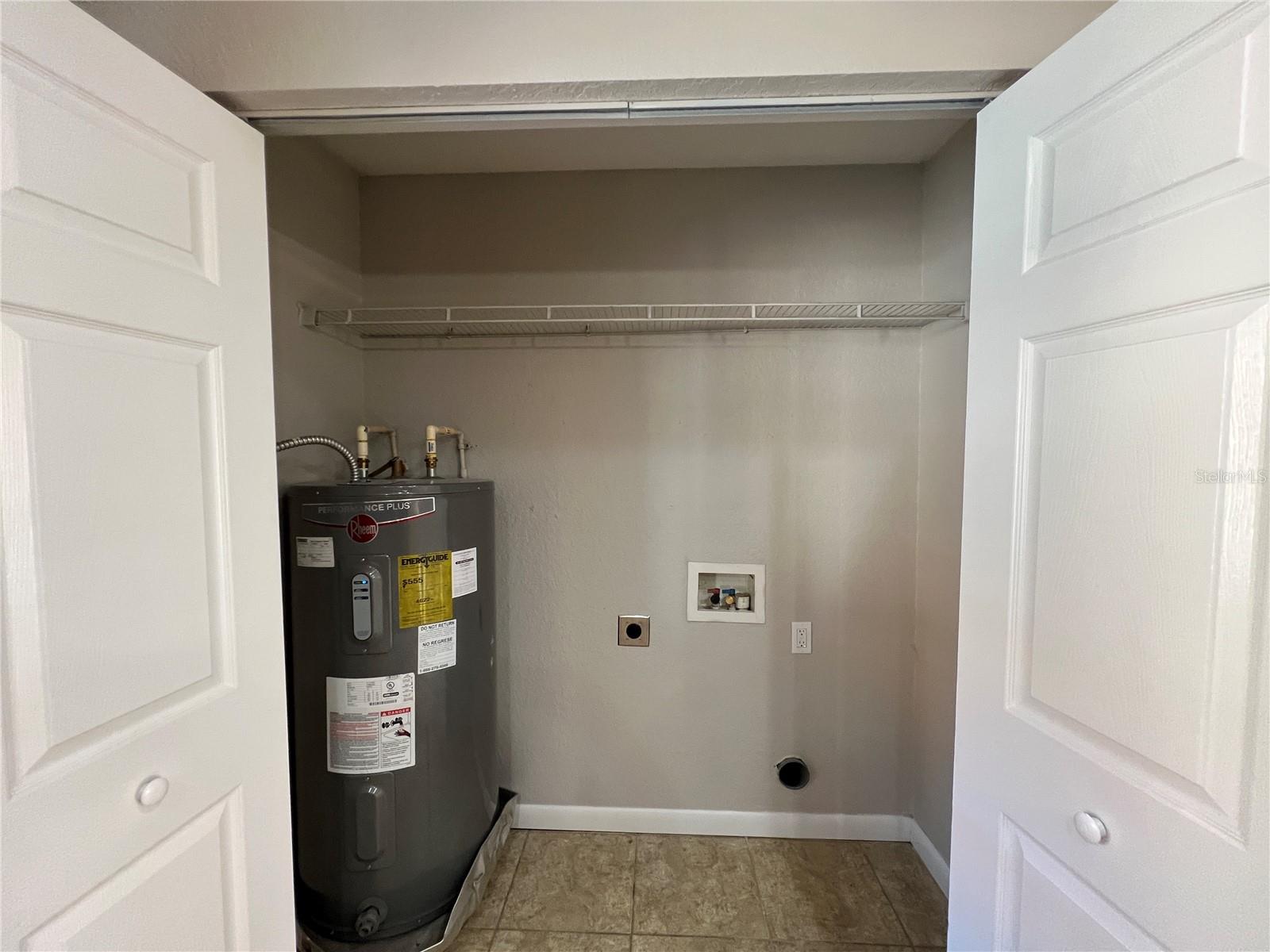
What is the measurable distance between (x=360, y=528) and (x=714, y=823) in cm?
160

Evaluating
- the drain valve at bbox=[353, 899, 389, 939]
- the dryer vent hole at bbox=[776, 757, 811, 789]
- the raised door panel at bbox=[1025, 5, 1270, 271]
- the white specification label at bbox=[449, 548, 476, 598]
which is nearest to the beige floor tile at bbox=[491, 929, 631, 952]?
the drain valve at bbox=[353, 899, 389, 939]

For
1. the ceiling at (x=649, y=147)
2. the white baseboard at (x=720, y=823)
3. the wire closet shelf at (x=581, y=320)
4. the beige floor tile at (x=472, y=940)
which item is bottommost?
the beige floor tile at (x=472, y=940)

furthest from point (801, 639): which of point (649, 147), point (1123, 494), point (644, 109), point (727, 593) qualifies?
point (649, 147)

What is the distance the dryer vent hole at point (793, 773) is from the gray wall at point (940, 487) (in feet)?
1.24

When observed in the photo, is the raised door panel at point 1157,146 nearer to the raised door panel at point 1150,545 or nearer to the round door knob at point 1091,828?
the raised door panel at point 1150,545

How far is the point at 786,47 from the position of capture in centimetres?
79

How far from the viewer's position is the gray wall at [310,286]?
4.74ft

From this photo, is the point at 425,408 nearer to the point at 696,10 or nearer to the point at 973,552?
the point at 696,10

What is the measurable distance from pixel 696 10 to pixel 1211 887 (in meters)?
1.31

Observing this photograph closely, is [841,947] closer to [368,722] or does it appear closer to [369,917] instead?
[369,917]

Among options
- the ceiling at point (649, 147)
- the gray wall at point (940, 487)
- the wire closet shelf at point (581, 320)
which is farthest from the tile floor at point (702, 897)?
the ceiling at point (649, 147)

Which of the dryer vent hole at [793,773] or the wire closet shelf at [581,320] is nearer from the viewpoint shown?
the wire closet shelf at [581,320]

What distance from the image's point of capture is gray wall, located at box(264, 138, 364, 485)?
4.74 ft

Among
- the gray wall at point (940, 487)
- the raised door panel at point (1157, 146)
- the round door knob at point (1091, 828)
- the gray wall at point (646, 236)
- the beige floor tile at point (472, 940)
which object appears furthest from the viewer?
the gray wall at point (646, 236)
